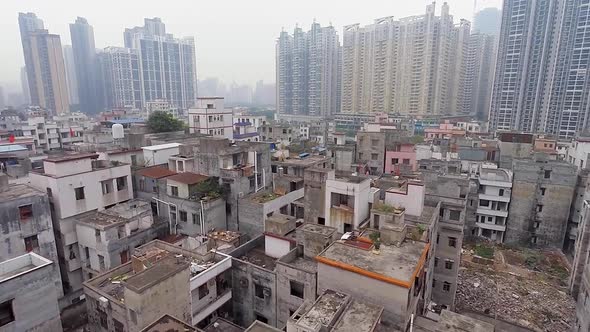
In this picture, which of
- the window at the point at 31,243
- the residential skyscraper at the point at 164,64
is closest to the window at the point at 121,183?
the window at the point at 31,243

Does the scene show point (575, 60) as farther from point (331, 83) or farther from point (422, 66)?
point (331, 83)

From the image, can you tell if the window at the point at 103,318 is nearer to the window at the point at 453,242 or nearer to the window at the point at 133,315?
the window at the point at 133,315

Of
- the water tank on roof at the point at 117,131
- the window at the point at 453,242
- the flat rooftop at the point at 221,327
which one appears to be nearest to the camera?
the flat rooftop at the point at 221,327

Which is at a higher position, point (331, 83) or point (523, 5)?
point (523, 5)

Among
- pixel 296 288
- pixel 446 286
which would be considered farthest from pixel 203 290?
pixel 446 286

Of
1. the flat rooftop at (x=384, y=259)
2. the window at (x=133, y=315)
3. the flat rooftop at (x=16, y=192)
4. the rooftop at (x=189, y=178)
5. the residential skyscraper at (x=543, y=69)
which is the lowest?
the window at (x=133, y=315)

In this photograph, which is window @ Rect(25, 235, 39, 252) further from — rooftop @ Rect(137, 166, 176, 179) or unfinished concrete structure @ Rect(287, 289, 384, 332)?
unfinished concrete structure @ Rect(287, 289, 384, 332)

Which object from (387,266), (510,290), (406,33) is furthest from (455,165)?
(406,33)
